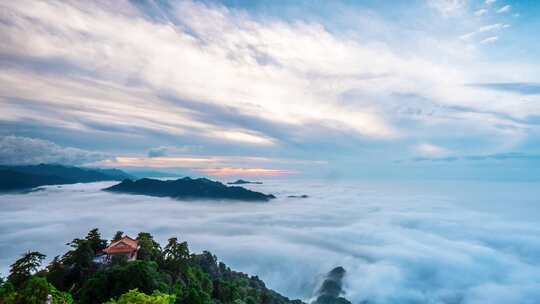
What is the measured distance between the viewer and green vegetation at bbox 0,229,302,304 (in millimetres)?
16453

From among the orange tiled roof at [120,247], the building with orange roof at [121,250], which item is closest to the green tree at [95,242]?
the building with orange roof at [121,250]

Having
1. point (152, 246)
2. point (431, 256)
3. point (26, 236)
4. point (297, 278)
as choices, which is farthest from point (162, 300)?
point (26, 236)

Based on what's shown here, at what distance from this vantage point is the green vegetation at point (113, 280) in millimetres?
16453

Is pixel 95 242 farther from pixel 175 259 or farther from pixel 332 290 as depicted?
pixel 332 290

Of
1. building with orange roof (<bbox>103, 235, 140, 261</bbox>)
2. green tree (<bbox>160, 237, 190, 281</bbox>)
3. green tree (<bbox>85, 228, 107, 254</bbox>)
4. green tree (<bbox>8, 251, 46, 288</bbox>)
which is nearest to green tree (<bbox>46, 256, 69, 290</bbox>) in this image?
green tree (<bbox>8, 251, 46, 288</bbox>)

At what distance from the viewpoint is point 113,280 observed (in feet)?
97.2

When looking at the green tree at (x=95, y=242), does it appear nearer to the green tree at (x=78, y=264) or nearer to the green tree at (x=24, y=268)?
the green tree at (x=78, y=264)

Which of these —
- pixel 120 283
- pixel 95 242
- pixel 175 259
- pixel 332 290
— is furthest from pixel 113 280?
pixel 332 290

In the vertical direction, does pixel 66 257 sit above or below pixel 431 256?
above

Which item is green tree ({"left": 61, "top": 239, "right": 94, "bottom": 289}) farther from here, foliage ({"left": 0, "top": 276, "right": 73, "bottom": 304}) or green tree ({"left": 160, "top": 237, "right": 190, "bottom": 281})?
foliage ({"left": 0, "top": 276, "right": 73, "bottom": 304})

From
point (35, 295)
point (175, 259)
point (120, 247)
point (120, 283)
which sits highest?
point (35, 295)

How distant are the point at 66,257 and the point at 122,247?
6.47 meters

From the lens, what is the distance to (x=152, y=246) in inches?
1925

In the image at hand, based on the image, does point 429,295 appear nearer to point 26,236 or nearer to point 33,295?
point 33,295
